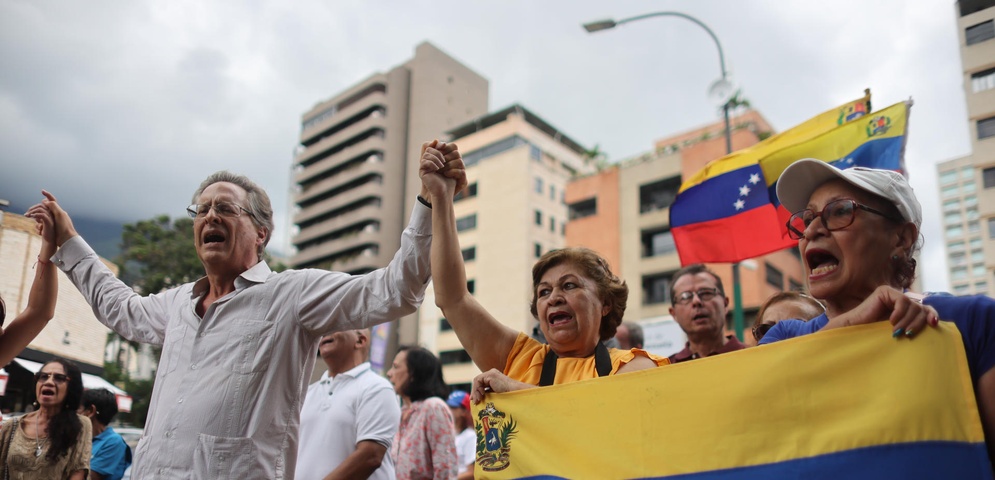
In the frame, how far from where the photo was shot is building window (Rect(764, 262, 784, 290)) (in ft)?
112

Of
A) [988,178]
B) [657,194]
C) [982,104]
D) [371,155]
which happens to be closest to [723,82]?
[982,104]

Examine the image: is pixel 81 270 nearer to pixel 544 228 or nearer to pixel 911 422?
pixel 911 422

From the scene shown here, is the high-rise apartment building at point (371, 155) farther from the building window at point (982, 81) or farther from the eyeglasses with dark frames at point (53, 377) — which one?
the eyeglasses with dark frames at point (53, 377)

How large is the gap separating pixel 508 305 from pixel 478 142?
552 inches

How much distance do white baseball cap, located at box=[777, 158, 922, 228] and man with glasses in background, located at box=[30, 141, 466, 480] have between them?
4.11 ft

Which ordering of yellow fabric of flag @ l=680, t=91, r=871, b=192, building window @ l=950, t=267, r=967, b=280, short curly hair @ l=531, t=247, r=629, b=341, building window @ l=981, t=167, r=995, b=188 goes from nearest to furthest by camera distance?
short curly hair @ l=531, t=247, r=629, b=341, yellow fabric of flag @ l=680, t=91, r=871, b=192, building window @ l=981, t=167, r=995, b=188, building window @ l=950, t=267, r=967, b=280

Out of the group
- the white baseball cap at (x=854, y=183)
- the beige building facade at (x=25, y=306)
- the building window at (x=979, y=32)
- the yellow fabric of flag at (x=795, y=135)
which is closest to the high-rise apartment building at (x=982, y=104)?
the building window at (x=979, y=32)

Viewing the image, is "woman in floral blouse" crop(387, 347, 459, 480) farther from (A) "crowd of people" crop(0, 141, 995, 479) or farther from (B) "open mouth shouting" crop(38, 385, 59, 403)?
(B) "open mouth shouting" crop(38, 385, 59, 403)

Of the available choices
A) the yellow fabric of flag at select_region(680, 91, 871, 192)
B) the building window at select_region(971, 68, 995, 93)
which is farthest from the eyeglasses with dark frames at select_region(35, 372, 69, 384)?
the building window at select_region(971, 68, 995, 93)

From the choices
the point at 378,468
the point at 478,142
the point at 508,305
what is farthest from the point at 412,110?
the point at 378,468

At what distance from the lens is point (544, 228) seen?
50781 millimetres

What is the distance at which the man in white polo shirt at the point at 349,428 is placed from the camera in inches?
166

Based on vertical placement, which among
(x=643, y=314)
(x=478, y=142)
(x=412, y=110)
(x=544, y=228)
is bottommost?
(x=643, y=314)

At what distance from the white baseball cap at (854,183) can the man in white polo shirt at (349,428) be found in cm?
272
